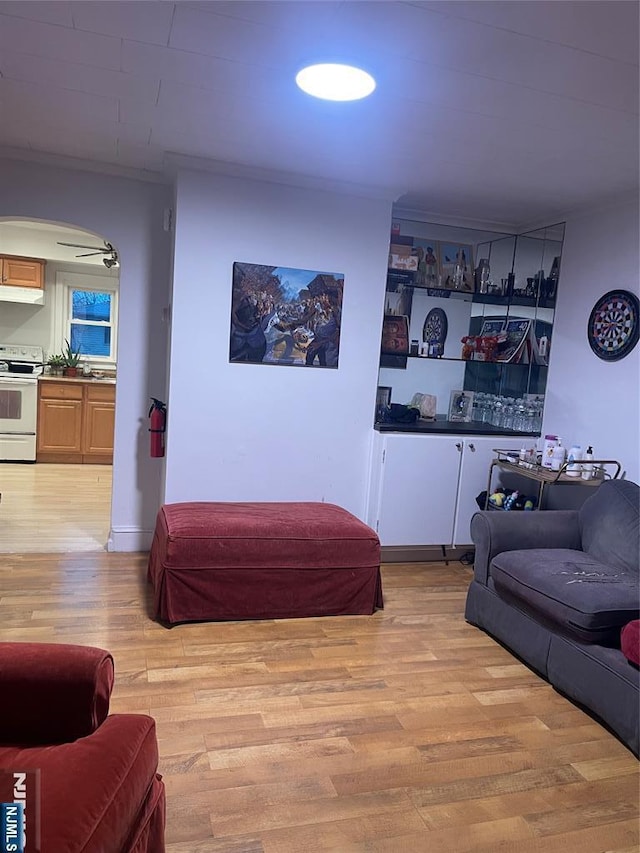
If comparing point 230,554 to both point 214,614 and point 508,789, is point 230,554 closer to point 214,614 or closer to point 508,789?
point 214,614

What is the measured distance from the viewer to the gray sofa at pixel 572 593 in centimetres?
236

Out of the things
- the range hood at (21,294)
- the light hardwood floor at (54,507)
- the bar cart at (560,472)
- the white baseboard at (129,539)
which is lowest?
the light hardwood floor at (54,507)

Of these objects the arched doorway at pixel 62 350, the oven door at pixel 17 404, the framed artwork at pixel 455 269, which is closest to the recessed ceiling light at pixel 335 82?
the framed artwork at pixel 455 269

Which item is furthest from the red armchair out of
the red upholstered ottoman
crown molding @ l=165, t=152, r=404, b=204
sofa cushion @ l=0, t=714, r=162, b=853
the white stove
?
the white stove

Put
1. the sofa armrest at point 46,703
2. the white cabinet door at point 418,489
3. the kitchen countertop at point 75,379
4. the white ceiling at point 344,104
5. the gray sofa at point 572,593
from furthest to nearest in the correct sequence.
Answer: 1. the kitchen countertop at point 75,379
2. the white cabinet door at point 418,489
3. the gray sofa at point 572,593
4. the white ceiling at point 344,104
5. the sofa armrest at point 46,703

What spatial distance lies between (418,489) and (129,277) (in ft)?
7.66

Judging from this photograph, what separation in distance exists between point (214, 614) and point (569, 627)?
167 cm

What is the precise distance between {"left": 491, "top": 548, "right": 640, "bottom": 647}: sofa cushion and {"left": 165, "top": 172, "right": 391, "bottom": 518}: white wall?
141cm

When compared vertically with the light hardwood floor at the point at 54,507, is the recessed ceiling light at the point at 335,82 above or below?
above

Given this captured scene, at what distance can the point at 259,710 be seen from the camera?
7.69ft

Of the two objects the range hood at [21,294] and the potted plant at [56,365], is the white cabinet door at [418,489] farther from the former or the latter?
the range hood at [21,294]

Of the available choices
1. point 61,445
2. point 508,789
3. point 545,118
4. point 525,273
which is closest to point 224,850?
point 508,789

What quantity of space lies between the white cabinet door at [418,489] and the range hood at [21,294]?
4771 millimetres

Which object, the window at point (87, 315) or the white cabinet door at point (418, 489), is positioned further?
the window at point (87, 315)
